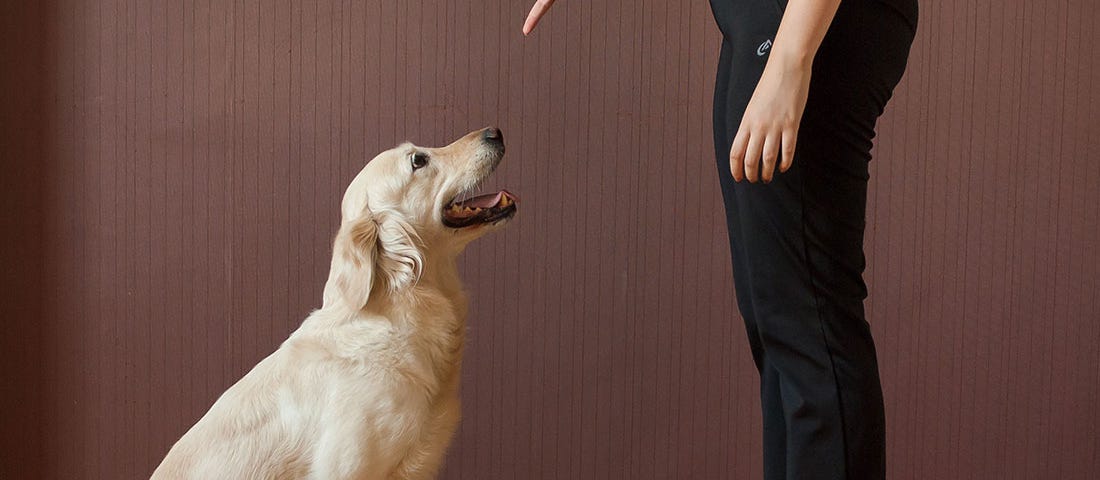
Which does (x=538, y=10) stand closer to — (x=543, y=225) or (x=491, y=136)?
(x=491, y=136)

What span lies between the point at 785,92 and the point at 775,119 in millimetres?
28

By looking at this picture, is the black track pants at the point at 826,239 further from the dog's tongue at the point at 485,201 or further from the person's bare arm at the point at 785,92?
the dog's tongue at the point at 485,201

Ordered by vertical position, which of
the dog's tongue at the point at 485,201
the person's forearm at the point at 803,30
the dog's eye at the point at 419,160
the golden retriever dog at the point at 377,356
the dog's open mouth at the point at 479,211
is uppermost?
the person's forearm at the point at 803,30

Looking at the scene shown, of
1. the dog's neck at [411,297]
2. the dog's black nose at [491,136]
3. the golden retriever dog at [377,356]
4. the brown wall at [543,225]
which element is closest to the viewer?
the golden retriever dog at [377,356]

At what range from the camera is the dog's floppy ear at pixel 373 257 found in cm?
144

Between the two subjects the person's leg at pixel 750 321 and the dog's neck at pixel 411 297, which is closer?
the person's leg at pixel 750 321

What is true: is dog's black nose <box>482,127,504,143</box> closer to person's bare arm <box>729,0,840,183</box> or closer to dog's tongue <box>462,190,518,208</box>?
dog's tongue <box>462,190,518,208</box>

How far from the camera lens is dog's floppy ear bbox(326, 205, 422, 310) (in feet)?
4.72

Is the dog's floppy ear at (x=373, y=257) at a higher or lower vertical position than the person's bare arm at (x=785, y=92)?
lower

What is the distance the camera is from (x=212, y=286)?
A: 2045mm

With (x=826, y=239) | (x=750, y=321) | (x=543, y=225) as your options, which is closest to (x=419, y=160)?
(x=543, y=225)

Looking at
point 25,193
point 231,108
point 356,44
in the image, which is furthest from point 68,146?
point 356,44

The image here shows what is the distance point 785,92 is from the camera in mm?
875

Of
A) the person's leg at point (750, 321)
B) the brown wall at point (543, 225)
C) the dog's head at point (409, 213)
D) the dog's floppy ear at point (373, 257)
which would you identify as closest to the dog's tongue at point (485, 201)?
the dog's head at point (409, 213)
